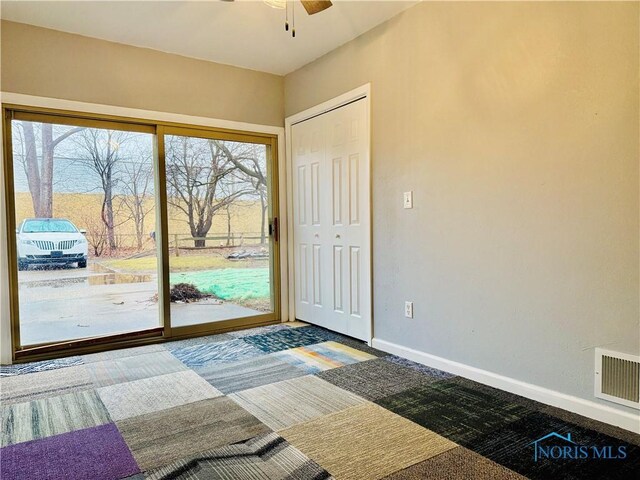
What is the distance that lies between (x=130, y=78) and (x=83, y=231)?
1302 mm

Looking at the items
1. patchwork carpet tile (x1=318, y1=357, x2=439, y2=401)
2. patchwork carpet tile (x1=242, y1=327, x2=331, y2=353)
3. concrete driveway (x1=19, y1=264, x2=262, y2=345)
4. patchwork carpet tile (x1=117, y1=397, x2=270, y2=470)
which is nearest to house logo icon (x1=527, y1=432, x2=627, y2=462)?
patchwork carpet tile (x1=318, y1=357, x2=439, y2=401)

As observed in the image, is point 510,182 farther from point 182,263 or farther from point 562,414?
point 182,263

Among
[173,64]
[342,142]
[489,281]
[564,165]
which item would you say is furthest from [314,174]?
[564,165]

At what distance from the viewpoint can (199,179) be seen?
3787 mm

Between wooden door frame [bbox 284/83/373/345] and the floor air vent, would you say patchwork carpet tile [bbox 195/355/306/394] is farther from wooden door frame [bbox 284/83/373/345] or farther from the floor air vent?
the floor air vent

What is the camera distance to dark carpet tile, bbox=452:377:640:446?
184 cm

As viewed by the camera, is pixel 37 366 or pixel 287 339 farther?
pixel 287 339

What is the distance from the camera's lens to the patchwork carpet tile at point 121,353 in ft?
10.3

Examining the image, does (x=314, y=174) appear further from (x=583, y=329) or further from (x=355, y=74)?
(x=583, y=329)

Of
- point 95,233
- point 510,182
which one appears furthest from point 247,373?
point 510,182

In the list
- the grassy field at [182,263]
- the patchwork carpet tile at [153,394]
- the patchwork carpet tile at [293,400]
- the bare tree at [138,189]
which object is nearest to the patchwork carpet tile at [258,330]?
the grassy field at [182,263]

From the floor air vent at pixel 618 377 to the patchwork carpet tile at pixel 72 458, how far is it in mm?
2109

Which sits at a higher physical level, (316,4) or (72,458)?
(316,4)

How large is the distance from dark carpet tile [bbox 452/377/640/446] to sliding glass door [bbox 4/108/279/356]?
2.30 meters
